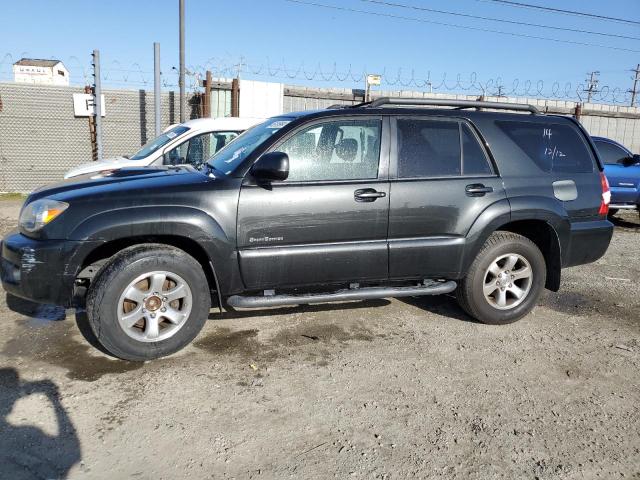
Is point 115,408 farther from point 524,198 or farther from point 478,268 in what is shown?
point 524,198

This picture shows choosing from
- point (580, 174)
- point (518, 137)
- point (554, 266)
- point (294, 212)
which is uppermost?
point (518, 137)

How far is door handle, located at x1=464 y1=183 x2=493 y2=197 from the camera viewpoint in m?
4.46

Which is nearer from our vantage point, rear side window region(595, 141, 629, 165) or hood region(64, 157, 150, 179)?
hood region(64, 157, 150, 179)

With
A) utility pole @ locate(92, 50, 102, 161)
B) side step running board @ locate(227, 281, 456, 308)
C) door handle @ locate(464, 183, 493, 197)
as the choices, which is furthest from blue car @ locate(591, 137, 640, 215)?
utility pole @ locate(92, 50, 102, 161)

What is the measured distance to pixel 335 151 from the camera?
4.25 m

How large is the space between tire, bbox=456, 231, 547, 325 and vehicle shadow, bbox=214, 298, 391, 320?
0.90 metres

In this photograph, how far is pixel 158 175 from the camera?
4246 mm

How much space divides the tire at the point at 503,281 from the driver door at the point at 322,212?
869 mm

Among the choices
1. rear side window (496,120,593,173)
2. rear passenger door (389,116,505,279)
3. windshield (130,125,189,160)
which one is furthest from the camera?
windshield (130,125,189,160)

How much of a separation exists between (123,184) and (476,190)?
2793 millimetres

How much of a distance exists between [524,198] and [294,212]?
2.03m

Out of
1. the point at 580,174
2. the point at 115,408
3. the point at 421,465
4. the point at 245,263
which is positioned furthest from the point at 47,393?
the point at 580,174

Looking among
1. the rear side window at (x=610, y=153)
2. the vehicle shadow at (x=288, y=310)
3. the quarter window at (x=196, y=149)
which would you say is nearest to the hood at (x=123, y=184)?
the vehicle shadow at (x=288, y=310)

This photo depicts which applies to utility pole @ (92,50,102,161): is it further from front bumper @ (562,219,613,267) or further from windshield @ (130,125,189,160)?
front bumper @ (562,219,613,267)
